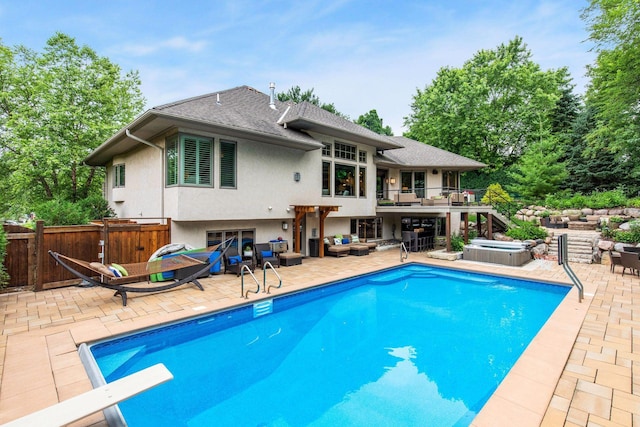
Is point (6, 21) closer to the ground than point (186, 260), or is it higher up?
higher up

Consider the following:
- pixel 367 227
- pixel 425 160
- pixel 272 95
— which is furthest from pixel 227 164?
pixel 425 160

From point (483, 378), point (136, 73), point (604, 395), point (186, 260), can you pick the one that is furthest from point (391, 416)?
point (136, 73)

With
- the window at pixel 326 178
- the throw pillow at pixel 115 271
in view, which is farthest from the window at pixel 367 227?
the throw pillow at pixel 115 271

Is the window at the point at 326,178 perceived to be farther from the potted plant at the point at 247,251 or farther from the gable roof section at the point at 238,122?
the potted plant at the point at 247,251

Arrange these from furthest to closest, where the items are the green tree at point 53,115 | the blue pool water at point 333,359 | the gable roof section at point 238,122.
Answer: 1. the green tree at point 53,115
2. the gable roof section at point 238,122
3. the blue pool water at point 333,359

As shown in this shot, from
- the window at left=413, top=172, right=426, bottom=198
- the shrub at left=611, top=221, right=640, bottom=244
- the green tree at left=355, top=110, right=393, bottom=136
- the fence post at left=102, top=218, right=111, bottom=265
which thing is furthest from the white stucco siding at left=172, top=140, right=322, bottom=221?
the green tree at left=355, top=110, right=393, bottom=136

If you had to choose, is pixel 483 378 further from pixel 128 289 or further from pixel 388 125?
pixel 388 125

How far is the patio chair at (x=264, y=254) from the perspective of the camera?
11.1 meters

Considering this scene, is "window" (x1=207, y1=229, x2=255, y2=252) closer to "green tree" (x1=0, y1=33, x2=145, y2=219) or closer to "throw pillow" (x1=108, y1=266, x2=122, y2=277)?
"throw pillow" (x1=108, y1=266, x2=122, y2=277)

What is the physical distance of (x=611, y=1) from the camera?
13336mm

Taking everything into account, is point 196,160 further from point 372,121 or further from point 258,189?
point 372,121

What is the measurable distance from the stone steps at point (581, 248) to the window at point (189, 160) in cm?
1494

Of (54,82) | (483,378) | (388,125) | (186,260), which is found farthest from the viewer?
(388,125)

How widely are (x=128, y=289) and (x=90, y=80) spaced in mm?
17539
